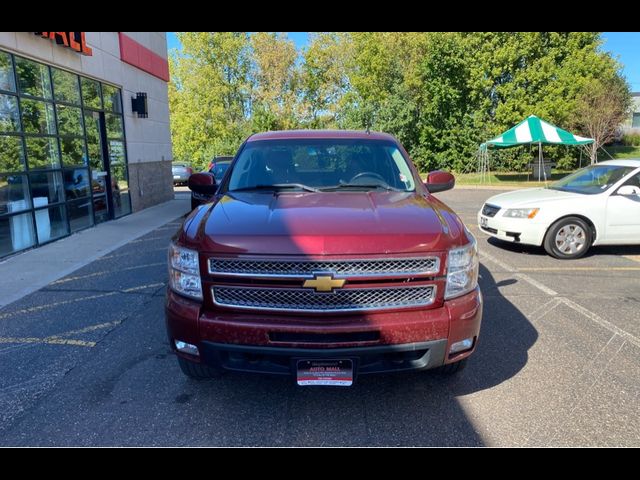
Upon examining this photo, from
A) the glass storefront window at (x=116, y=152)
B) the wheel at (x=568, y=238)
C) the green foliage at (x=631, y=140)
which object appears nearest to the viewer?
the wheel at (x=568, y=238)

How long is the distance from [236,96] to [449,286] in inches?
1549

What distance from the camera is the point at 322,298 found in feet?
8.86

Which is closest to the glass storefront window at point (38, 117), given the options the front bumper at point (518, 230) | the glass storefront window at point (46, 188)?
the glass storefront window at point (46, 188)

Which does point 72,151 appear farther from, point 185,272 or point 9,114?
point 185,272

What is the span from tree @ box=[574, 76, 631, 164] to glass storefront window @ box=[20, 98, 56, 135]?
2419 cm

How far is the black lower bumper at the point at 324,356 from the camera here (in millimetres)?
2639

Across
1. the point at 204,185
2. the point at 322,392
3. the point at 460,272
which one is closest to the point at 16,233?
the point at 204,185

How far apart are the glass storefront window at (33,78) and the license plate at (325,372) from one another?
809 centimetres

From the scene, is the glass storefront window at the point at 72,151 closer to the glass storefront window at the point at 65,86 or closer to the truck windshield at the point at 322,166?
the glass storefront window at the point at 65,86

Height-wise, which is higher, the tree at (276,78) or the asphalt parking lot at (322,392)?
the tree at (276,78)

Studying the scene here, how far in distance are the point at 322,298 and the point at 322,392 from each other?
3.20 ft

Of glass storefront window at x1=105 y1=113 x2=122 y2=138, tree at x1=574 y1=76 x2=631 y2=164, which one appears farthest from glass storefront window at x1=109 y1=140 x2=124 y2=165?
tree at x1=574 y1=76 x2=631 y2=164

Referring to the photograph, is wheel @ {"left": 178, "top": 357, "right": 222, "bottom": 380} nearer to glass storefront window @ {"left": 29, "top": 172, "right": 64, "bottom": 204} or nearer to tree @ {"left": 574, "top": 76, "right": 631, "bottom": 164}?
glass storefront window @ {"left": 29, "top": 172, "right": 64, "bottom": 204}

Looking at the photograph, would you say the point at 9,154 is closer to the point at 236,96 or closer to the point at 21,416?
the point at 21,416
